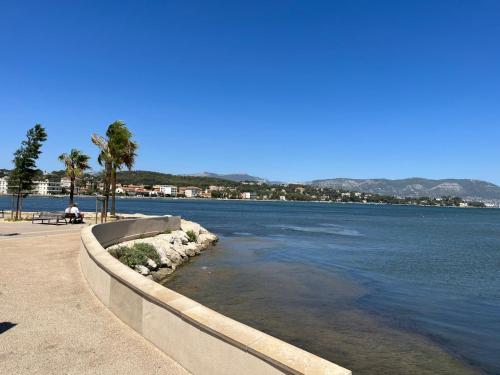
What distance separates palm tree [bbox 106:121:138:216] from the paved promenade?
2545 cm

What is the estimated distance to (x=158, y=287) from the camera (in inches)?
245

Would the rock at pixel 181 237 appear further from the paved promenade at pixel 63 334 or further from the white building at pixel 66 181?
the white building at pixel 66 181

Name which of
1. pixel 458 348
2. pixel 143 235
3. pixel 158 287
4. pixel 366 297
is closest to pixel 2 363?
pixel 158 287

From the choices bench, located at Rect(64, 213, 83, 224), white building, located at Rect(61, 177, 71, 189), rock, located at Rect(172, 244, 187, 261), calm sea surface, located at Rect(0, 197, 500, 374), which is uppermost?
white building, located at Rect(61, 177, 71, 189)

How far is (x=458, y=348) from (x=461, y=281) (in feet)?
40.6

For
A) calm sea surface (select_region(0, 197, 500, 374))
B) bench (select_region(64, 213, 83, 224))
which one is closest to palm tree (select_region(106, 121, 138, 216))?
bench (select_region(64, 213, 83, 224))

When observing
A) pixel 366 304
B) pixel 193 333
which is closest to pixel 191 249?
pixel 366 304

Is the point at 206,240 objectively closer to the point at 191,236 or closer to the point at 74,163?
the point at 191,236

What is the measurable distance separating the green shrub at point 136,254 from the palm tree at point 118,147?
16293 mm

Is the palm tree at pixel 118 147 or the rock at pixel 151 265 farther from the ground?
the palm tree at pixel 118 147

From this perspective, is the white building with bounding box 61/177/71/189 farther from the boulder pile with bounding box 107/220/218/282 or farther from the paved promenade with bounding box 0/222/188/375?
the paved promenade with bounding box 0/222/188/375

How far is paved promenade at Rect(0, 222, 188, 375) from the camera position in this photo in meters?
5.20

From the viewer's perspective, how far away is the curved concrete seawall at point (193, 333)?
3.96 meters

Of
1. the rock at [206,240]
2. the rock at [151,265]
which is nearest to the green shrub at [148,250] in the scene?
the rock at [151,265]
